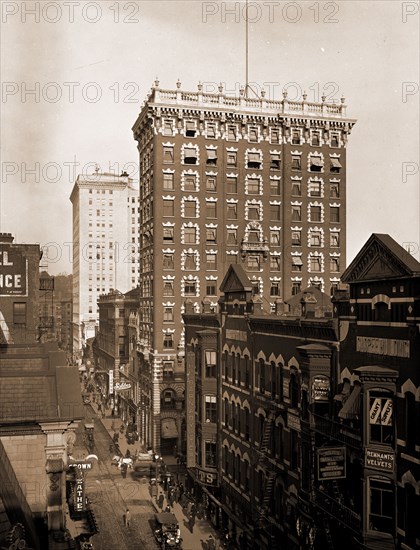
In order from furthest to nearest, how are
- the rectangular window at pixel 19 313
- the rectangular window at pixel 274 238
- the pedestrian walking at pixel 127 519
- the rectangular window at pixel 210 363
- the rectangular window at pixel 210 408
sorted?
1. the rectangular window at pixel 274 238
2. the rectangular window at pixel 19 313
3. the rectangular window at pixel 210 408
4. the rectangular window at pixel 210 363
5. the pedestrian walking at pixel 127 519

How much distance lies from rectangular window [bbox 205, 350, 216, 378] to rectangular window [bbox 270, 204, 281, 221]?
24.7m

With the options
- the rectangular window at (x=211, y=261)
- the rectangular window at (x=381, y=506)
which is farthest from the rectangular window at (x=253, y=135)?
the rectangular window at (x=381, y=506)

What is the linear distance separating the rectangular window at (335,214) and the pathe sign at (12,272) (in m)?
32.6

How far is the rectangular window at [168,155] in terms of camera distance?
6162 centimetres

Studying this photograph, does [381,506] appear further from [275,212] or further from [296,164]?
[296,164]

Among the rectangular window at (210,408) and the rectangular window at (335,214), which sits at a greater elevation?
the rectangular window at (335,214)

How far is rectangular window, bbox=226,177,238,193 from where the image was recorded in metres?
63.7

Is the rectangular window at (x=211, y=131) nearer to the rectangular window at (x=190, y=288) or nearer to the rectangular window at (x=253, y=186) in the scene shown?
the rectangular window at (x=253, y=186)

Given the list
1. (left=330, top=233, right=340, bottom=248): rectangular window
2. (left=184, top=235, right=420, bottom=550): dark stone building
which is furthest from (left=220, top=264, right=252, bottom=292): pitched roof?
(left=330, top=233, right=340, bottom=248): rectangular window

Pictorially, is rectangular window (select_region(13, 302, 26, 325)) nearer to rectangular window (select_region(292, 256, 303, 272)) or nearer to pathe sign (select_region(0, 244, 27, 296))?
pathe sign (select_region(0, 244, 27, 296))

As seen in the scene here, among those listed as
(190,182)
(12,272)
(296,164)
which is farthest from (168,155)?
(12,272)

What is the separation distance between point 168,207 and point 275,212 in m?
11.5

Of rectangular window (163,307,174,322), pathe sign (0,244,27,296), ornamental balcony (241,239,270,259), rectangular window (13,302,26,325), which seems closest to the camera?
rectangular window (13,302,26,325)

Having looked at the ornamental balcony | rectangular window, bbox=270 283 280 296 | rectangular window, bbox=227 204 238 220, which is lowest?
rectangular window, bbox=270 283 280 296
